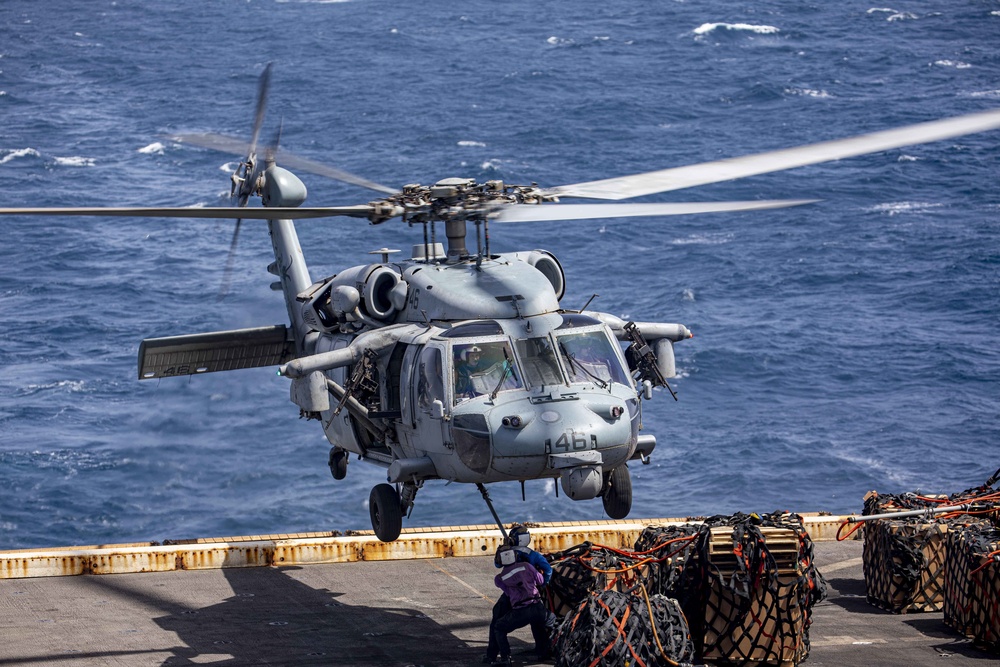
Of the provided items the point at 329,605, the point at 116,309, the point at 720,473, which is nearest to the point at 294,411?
the point at 116,309

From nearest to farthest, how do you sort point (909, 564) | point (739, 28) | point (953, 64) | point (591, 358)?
point (591, 358), point (909, 564), point (953, 64), point (739, 28)

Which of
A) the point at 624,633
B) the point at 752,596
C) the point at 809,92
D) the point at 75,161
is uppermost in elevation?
the point at 809,92

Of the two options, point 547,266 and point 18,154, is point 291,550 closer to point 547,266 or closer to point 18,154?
point 547,266

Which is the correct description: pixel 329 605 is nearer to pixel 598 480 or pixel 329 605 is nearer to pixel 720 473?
pixel 598 480

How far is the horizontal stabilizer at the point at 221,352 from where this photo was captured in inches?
838

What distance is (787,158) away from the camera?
16.0m

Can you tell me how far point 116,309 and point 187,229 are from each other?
12.3m

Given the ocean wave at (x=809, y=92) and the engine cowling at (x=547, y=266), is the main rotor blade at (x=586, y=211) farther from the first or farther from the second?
the ocean wave at (x=809, y=92)

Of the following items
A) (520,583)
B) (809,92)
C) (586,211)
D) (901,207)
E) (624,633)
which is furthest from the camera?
(809,92)

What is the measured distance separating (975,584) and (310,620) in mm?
8937

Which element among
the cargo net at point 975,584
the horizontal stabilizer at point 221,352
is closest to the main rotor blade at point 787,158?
the cargo net at point 975,584

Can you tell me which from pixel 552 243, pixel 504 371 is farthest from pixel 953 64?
pixel 504 371

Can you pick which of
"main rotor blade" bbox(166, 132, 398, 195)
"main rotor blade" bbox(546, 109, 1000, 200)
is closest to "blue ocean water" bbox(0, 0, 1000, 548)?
"main rotor blade" bbox(166, 132, 398, 195)

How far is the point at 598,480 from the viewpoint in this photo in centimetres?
1559
